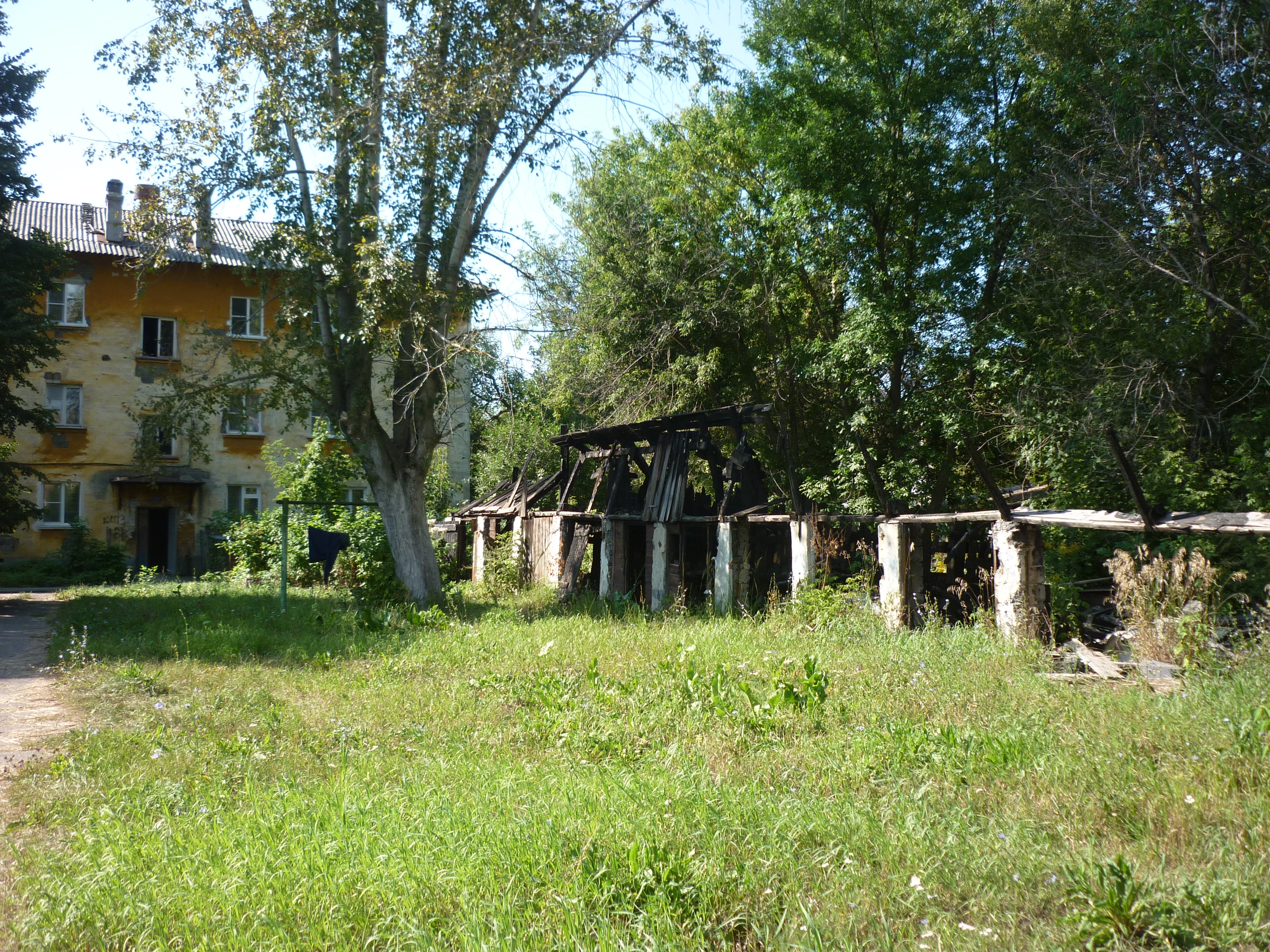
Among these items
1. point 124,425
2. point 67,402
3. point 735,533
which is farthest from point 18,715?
point 67,402

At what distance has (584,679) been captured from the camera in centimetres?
783

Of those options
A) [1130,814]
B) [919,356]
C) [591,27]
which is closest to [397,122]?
[591,27]

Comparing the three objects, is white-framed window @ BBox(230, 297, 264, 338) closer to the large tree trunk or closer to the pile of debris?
the large tree trunk

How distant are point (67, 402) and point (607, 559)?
2120 cm

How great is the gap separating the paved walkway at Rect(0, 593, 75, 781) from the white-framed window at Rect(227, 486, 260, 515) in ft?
48.9

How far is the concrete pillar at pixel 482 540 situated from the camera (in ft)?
66.0

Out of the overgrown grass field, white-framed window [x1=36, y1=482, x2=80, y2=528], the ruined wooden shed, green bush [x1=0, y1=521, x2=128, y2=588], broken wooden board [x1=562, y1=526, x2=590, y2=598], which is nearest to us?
the overgrown grass field

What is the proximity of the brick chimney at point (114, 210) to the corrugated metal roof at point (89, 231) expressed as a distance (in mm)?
223

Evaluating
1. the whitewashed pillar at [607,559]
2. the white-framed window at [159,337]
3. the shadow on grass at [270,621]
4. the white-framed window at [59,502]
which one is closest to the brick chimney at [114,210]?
the white-framed window at [159,337]

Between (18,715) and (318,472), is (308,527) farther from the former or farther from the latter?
(18,715)

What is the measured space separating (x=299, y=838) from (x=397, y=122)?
38.7 ft

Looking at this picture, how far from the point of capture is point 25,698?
7.95 m

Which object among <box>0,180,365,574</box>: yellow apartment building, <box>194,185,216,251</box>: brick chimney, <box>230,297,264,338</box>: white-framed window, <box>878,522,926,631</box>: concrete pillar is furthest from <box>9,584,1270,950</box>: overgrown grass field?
<box>230,297,264,338</box>: white-framed window

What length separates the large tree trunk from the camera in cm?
1491
